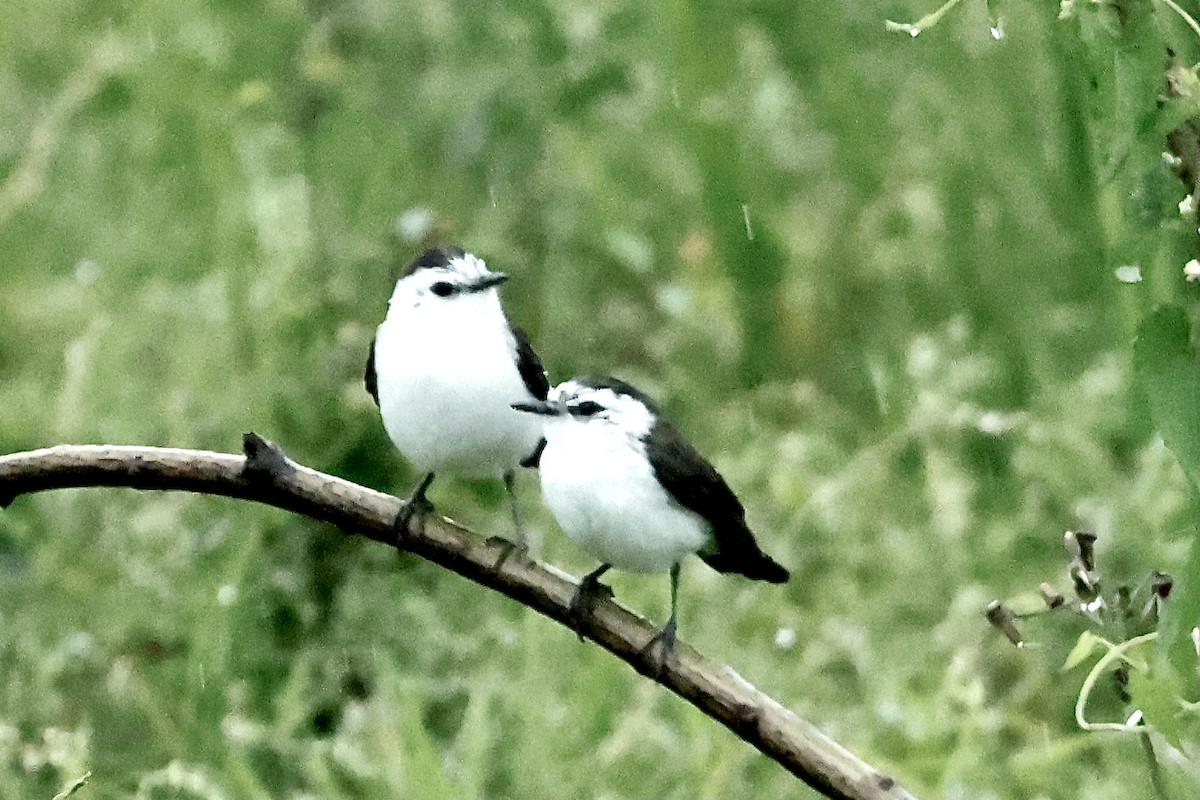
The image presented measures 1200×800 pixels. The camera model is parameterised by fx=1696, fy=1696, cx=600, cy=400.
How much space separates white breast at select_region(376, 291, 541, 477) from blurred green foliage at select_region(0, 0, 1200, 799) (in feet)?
2.38

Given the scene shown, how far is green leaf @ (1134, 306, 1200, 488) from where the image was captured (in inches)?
41.6

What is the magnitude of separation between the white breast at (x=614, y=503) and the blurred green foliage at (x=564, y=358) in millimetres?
781

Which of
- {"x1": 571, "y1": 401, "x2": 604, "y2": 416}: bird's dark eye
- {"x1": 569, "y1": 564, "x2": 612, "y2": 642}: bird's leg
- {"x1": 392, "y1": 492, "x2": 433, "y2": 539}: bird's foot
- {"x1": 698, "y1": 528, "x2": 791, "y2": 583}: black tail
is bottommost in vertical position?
{"x1": 698, "y1": 528, "x2": 791, "y2": 583}: black tail

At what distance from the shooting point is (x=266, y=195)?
3.73 meters

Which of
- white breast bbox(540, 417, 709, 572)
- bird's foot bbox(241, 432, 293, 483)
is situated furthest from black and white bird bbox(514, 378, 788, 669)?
bird's foot bbox(241, 432, 293, 483)

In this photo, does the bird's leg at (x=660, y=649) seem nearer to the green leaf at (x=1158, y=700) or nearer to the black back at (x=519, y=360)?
the green leaf at (x=1158, y=700)

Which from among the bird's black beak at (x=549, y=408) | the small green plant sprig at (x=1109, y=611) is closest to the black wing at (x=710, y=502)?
the bird's black beak at (x=549, y=408)

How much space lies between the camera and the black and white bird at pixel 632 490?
174cm

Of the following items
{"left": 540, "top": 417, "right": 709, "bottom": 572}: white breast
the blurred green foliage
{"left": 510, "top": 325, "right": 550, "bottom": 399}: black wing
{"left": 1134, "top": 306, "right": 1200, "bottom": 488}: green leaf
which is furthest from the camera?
the blurred green foliage

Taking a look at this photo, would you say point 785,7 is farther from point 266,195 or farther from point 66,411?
point 66,411

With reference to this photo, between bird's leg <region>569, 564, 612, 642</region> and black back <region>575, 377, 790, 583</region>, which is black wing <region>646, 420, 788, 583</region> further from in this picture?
bird's leg <region>569, 564, 612, 642</region>

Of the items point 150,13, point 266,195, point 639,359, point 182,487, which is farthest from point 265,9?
point 182,487

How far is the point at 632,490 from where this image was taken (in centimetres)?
178

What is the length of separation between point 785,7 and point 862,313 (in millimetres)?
879
